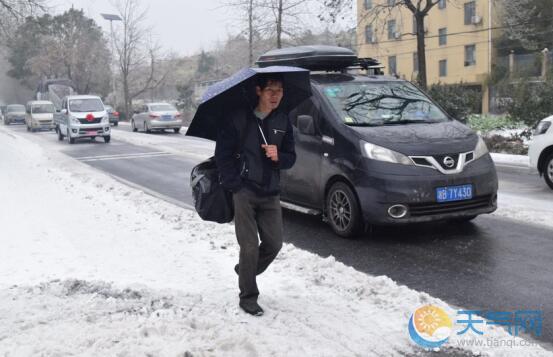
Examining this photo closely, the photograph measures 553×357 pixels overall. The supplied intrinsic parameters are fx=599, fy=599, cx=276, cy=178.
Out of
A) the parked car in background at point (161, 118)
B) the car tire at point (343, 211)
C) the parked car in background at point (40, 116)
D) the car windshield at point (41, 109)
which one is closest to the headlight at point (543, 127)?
the car tire at point (343, 211)

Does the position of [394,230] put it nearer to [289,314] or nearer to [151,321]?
[289,314]

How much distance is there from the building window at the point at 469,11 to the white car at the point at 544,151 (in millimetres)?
41875

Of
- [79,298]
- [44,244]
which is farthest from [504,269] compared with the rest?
[44,244]

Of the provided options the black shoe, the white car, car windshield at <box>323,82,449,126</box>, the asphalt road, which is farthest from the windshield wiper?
the white car

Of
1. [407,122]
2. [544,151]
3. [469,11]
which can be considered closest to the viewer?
[407,122]

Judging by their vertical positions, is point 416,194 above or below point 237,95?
below

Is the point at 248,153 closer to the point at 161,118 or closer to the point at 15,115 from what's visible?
the point at 161,118

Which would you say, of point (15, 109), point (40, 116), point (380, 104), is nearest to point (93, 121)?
point (40, 116)

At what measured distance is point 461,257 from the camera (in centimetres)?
599

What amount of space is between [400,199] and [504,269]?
123 centimetres

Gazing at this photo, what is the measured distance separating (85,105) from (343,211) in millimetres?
20278

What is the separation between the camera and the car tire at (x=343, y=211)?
658 cm

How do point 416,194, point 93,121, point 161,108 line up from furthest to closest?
point 161,108
point 93,121
point 416,194

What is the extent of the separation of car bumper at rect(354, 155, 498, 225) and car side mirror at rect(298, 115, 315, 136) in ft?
2.79
